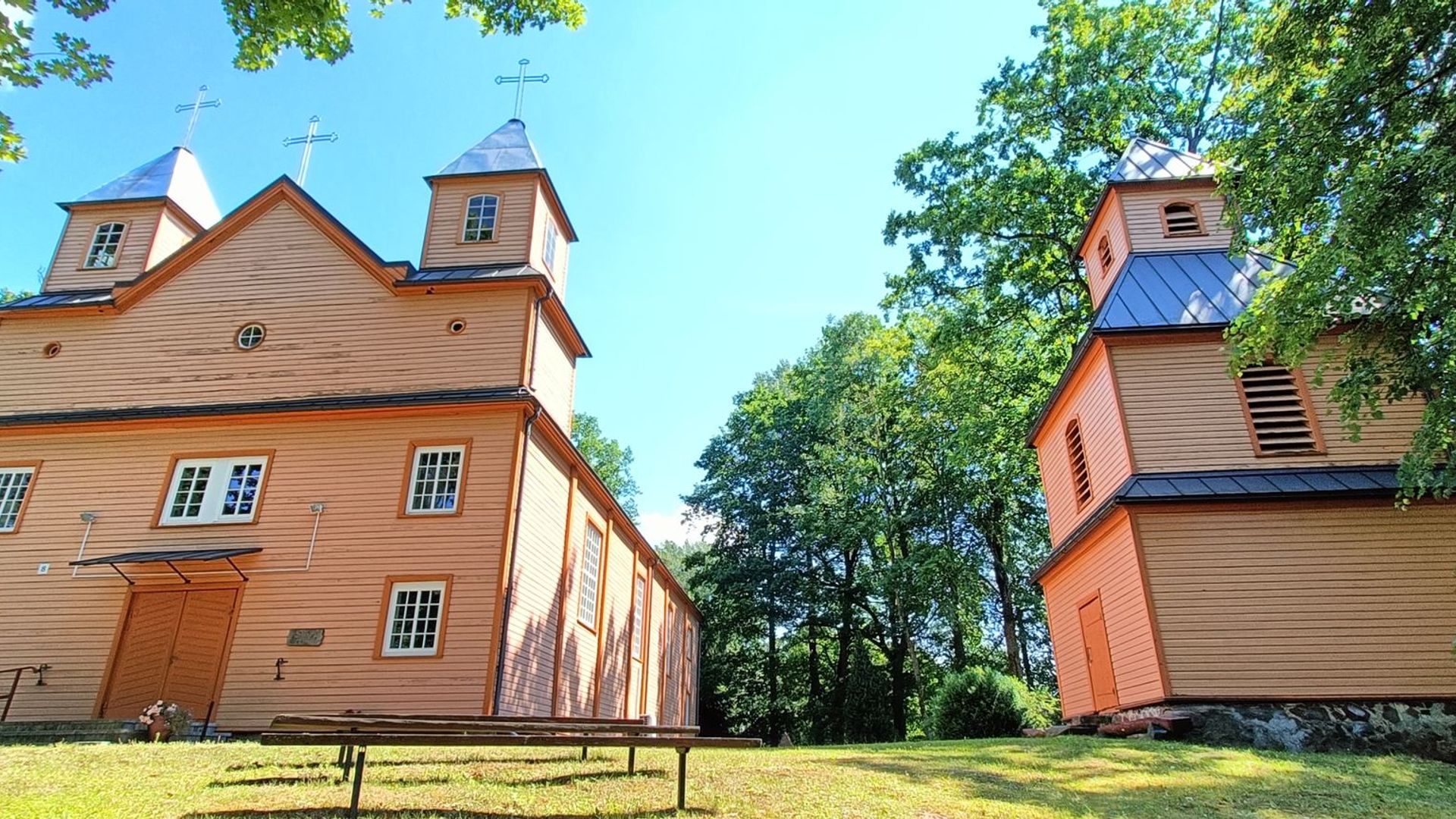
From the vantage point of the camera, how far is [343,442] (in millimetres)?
15531

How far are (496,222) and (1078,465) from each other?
14077 millimetres

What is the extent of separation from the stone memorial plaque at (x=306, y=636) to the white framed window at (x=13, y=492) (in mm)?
6723

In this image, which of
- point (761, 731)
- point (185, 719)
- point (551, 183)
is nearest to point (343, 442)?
point (185, 719)

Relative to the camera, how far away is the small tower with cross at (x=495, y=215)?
18.2 meters

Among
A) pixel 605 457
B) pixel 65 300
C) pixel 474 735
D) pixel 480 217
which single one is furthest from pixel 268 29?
pixel 605 457

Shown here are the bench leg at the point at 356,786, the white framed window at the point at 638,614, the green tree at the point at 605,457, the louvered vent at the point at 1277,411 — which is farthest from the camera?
the green tree at the point at 605,457

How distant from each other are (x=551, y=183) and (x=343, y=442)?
8.04 meters

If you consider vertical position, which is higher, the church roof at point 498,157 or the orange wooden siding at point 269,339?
the church roof at point 498,157

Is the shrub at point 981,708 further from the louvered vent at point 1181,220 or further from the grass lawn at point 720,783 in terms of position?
the louvered vent at point 1181,220

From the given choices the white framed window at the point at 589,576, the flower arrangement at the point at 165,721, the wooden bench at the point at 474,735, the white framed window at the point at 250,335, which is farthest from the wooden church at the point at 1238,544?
the white framed window at the point at 250,335

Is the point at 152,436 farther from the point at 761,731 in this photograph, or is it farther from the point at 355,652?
the point at 761,731

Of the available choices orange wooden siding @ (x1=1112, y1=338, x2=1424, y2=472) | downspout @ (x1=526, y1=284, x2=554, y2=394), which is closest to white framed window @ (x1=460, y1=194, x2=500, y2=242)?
downspout @ (x1=526, y1=284, x2=554, y2=394)

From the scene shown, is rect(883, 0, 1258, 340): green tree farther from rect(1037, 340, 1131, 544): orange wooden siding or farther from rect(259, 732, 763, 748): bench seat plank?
rect(259, 732, 763, 748): bench seat plank

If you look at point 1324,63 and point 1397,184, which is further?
point 1324,63
